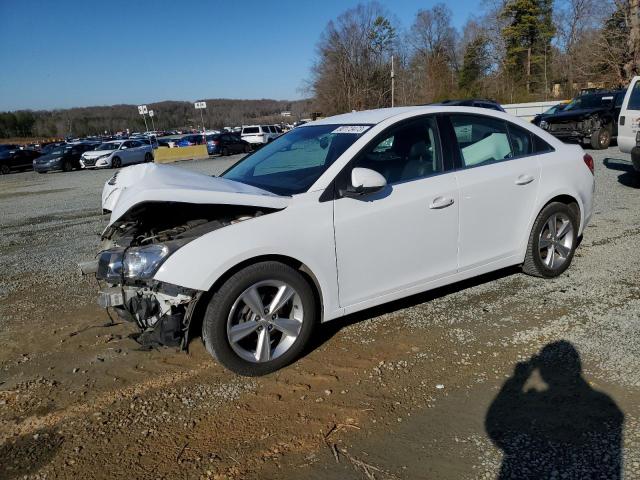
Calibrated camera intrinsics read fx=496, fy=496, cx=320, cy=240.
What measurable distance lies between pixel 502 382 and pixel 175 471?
6.51 ft

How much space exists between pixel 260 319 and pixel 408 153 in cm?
179

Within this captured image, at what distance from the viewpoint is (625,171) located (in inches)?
438

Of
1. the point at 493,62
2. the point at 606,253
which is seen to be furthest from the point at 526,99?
the point at 606,253

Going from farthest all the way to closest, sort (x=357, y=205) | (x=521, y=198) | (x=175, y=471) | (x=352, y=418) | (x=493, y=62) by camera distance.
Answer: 1. (x=493, y=62)
2. (x=521, y=198)
3. (x=357, y=205)
4. (x=352, y=418)
5. (x=175, y=471)

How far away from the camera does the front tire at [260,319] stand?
3111 millimetres

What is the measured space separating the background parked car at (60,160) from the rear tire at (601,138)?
2673 cm

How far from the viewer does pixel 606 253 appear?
5.49m

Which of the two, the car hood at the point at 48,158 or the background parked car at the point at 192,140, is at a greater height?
the background parked car at the point at 192,140

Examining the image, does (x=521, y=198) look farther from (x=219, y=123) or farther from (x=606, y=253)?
(x=219, y=123)

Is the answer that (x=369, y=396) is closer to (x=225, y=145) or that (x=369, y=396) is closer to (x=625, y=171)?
(x=625, y=171)

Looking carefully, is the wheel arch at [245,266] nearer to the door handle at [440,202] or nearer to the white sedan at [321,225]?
the white sedan at [321,225]

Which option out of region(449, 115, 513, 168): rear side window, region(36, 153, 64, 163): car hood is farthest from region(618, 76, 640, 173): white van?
region(36, 153, 64, 163): car hood

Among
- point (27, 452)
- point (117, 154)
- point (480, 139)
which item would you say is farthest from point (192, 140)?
point (27, 452)

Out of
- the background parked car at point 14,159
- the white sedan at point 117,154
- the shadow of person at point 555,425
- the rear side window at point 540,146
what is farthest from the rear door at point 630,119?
the background parked car at point 14,159
